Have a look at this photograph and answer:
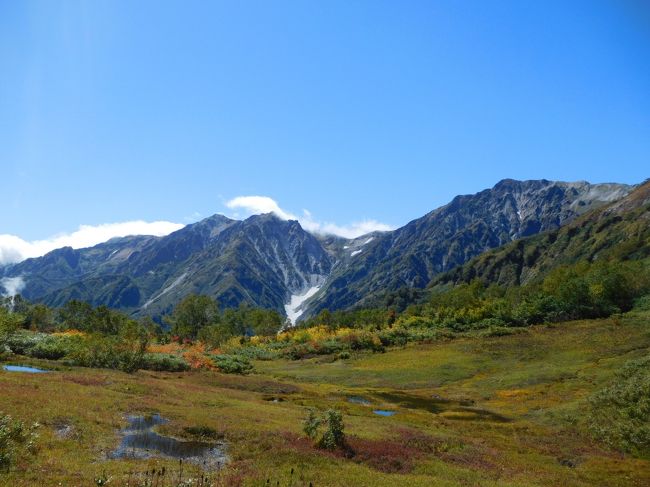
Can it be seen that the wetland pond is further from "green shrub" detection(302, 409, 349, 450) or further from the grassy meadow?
"green shrub" detection(302, 409, 349, 450)

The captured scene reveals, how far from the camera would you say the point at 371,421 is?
49.8 m

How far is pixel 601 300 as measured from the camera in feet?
462

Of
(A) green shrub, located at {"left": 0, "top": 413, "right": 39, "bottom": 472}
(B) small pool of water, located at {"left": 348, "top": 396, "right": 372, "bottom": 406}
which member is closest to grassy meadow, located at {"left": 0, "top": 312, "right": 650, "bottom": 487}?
(A) green shrub, located at {"left": 0, "top": 413, "right": 39, "bottom": 472}

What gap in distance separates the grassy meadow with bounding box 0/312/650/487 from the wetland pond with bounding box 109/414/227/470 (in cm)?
112

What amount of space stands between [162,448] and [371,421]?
82.0 ft

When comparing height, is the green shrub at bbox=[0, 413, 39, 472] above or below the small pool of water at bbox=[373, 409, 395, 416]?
above

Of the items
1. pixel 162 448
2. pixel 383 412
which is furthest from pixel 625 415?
pixel 162 448

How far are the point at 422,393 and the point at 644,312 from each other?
85.1 metres

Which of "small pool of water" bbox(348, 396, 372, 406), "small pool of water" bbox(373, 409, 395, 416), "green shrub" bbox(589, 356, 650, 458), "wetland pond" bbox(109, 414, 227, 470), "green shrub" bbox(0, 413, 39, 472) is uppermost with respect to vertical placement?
"green shrub" bbox(0, 413, 39, 472)

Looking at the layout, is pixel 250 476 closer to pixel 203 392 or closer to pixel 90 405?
pixel 90 405

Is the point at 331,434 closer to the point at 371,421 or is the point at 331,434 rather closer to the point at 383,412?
the point at 371,421

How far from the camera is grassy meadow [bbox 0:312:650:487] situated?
2778 cm

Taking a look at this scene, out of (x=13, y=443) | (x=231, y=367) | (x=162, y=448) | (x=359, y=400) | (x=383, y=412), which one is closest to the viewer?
(x=13, y=443)

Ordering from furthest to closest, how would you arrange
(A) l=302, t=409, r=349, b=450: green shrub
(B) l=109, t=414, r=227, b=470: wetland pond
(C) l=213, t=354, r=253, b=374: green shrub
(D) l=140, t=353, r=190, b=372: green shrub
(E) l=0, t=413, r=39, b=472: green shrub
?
(C) l=213, t=354, r=253, b=374: green shrub < (D) l=140, t=353, r=190, b=372: green shrub < (A) l=302, t=409, r=349, b=450: green shrub < (B) l=109, t=414, r=227, b=470: wetland pond < (E) l=0, t=413, r=39, b=472: green shrub
